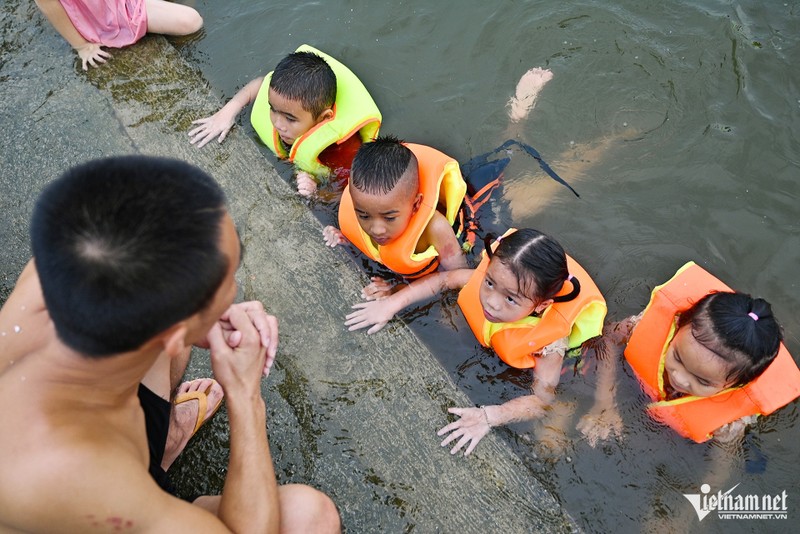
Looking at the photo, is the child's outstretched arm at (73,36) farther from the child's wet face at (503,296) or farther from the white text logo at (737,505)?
the white text logo at (737,505)

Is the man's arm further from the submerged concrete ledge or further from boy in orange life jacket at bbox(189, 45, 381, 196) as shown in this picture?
boy in orange life jacket at bbox(189, 45, 381, 196)

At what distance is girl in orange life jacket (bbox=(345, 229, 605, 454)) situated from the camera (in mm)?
2850

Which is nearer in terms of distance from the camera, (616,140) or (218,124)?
(218,124)

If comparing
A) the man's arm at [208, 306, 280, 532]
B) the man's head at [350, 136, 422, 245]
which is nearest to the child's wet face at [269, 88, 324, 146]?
the man's head at [350, 136, 422, 245]

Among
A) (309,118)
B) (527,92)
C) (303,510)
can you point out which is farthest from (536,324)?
(527,92)

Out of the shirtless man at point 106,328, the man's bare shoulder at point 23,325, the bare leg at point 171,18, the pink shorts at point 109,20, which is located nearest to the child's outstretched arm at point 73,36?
the pink shorts at point 109,20

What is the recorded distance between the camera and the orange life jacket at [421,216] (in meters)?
3.43

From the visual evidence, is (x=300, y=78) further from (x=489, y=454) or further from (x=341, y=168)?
(x=489, y=454)

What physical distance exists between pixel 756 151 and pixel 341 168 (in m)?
2.61

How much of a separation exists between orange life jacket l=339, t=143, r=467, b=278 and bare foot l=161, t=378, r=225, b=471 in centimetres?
119

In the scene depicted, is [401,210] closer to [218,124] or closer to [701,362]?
[218,124]

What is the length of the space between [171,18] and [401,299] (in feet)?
8.93

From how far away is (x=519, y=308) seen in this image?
294 cm

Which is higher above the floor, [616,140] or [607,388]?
[616,140]
